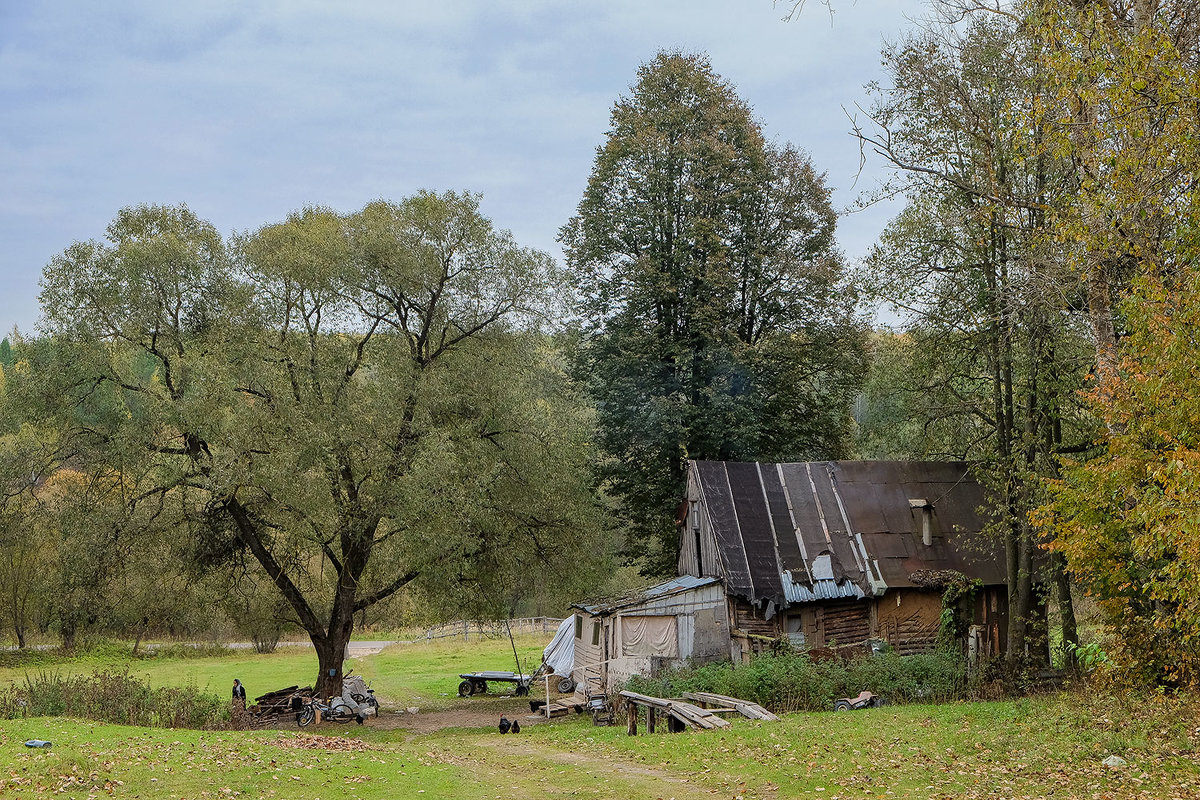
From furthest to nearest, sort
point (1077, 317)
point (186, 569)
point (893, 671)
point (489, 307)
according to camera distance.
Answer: point (489, 307) < point (186, 569) < point (893, 671) < point (1077, 317)

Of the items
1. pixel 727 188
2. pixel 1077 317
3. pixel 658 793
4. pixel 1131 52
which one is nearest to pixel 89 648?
pixel 727 188

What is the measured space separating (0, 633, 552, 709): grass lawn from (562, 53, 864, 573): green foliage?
9594mm

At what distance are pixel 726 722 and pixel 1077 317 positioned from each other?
11.1 m

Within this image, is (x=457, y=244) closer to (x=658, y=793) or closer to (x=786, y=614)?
(x=786, y=614)

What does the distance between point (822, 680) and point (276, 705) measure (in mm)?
15356

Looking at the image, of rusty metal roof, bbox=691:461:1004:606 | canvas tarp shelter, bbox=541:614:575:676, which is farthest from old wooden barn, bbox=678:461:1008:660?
canvas tarp shelter, bbox=541:614:575:676

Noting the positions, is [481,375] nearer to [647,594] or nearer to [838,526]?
[647,594]

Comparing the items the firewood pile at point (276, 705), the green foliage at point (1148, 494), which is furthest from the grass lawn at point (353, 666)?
the green foliage at point (1148, 494)

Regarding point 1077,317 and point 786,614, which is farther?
point 786,614

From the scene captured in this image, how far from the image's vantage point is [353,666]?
42188 millimetres

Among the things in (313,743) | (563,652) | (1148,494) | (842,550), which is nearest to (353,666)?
(563,652)

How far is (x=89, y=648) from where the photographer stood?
46062mm

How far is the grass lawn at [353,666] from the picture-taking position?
3353 centimetres

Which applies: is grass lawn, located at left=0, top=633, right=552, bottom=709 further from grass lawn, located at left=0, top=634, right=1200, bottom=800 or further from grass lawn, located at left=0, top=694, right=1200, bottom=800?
grass lawn, located at left=0, top=694, right=1200, bottom=800
